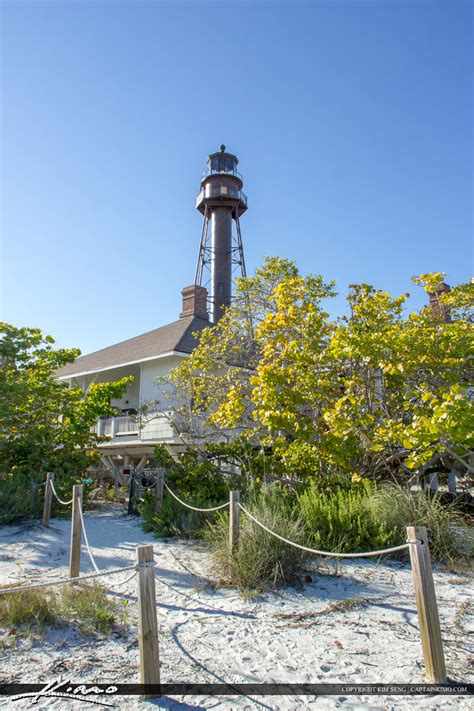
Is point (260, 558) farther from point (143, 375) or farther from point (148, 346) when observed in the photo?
point (148, 346)

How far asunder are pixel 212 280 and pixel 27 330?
1578 centimetres

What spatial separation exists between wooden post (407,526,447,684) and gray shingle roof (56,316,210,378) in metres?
13.6

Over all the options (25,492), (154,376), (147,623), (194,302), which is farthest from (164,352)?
(147,623)

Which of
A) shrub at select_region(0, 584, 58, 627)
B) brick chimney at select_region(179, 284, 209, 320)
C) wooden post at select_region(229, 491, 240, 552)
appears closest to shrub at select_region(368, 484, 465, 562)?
wooden post at select_region(229, 491, 240, 552)

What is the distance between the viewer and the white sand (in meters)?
3.44

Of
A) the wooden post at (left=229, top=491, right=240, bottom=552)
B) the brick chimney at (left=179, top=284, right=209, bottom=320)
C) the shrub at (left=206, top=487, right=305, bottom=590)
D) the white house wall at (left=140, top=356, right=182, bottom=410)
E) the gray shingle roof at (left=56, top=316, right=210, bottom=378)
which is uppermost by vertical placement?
the brick chimney at (left=179, top=284, right=209, bottom=320)

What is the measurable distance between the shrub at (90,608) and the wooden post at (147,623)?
121cm

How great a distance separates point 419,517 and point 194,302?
Result: 16477 millimetres

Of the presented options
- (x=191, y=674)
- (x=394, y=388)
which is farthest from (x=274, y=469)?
(x=191, y=674)

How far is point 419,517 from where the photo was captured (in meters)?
6.75

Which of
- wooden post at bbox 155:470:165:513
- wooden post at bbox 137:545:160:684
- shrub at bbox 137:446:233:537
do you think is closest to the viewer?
wooden post at bbox 137:545:160:684

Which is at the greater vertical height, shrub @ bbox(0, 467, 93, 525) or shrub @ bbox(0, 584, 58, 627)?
shrub @ bbox(0, 467, 93, 525)

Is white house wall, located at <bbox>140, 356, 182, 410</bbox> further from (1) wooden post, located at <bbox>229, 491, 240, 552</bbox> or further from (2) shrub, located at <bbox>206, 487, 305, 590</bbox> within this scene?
(2) shrub, located at <bbox>206, 487, 305, 590</bbox>

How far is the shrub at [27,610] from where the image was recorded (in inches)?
175
